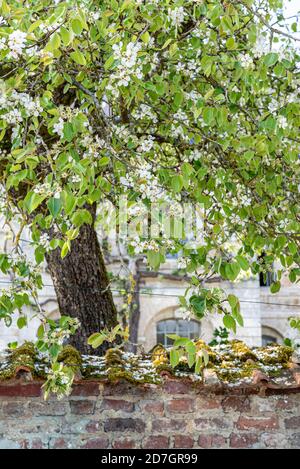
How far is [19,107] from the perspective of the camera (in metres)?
3.44

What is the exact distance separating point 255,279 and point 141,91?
10.8 metres

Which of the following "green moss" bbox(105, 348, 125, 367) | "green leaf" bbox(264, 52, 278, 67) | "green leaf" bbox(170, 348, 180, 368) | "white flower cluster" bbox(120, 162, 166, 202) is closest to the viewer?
"green leaf" bbox(170, 348, 180, 368)

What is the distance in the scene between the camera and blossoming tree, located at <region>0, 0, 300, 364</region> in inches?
119

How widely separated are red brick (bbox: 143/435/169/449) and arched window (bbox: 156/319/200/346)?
10.7 metres

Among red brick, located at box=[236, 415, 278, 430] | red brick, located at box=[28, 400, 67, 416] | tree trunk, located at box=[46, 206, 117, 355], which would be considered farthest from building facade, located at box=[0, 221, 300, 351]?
red brick, located at box=[28, 400, 67, 416]

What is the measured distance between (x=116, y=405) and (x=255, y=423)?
827 mm

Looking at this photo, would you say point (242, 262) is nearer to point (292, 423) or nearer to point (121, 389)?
point (121, 389)

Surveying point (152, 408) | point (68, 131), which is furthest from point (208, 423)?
point (68, 131)

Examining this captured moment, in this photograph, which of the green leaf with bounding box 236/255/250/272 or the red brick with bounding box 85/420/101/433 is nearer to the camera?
the green leaf with bounding box 236/255/250/272

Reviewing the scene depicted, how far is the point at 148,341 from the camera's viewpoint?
47.3 feet

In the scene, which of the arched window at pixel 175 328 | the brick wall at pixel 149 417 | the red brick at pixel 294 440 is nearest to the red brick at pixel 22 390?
the brick wall at pixel 149 417

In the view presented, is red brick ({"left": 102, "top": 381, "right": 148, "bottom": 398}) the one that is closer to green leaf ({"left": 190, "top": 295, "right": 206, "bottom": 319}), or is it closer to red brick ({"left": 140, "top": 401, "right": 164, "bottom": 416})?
red brick ({"left": 140, "top": 401, "right": 164, "bottom": 416})

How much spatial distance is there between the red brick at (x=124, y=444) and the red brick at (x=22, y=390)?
535 millimetres
